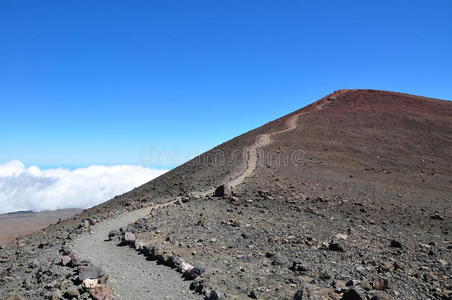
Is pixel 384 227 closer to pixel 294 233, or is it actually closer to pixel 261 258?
pixel 294 233

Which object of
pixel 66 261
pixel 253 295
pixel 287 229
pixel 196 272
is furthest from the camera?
pixel 287 229

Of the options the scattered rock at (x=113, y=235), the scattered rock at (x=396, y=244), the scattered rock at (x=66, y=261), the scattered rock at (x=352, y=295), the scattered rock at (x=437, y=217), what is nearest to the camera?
the scattered rock at (x=352, y=295)

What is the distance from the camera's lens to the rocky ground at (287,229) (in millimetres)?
7465

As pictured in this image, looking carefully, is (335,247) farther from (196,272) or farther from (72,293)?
(72,293)

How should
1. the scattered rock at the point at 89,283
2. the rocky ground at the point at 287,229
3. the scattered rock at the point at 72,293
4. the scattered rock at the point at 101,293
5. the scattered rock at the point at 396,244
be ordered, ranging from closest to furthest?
1. the scattered rock at the point at 101,293
2. the scattered rock at the point at 72,293
3. the scattered rock at the point at 89,283
4. the rocky ground at the point at 287,229
5. the scattered rock at the point at 396,244

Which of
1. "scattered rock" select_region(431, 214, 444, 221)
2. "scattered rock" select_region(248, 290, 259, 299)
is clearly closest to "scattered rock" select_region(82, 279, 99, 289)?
"scattered rock" select_region(248, 290, 259, 299)

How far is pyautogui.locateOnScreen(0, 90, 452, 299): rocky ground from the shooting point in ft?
24.5

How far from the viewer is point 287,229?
475 inches

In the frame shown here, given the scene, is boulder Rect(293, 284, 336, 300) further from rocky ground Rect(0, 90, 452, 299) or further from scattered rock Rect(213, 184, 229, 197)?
scattered rock Rect(213, 184, 229, 197)

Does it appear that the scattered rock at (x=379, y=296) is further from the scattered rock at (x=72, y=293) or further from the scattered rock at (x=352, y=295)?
the scattered rock at (x=72, y=293)

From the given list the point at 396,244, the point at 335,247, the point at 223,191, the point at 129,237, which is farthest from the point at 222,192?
the point at 396,244

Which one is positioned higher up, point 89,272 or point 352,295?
point 352,295

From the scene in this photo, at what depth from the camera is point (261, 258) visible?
356 inches

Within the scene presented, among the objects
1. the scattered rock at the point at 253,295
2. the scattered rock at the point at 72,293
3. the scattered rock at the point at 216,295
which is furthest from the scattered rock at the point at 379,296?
the scattered rock at the point at 72,293
